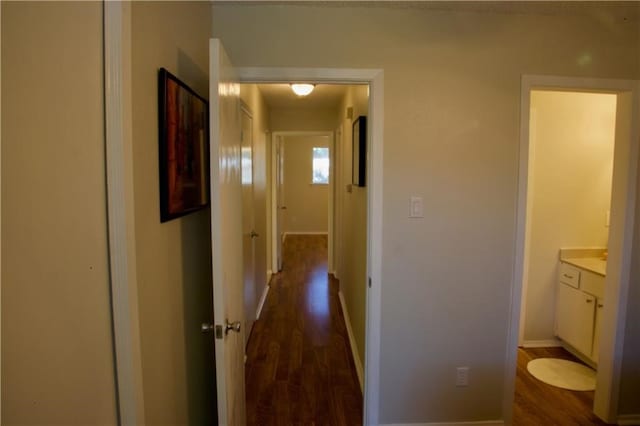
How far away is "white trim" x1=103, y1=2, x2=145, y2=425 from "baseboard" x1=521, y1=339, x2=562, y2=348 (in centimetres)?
323

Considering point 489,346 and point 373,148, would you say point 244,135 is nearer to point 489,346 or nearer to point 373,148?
point 373,148

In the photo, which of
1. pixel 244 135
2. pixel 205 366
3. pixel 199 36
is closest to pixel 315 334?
pixel 205 366

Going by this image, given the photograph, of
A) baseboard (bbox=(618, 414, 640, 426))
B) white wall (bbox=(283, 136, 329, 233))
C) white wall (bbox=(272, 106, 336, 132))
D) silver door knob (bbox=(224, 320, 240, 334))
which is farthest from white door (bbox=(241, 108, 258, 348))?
white wall (bbox=(283, 136, 329, 233))

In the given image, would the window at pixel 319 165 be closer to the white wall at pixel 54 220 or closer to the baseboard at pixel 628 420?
the baseboard at pixel 628 420

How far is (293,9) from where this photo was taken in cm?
187

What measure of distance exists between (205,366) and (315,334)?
5.66ft

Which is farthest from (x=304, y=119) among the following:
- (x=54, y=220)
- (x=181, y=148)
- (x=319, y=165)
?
(x=54, y=220)

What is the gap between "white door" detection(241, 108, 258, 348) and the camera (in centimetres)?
293

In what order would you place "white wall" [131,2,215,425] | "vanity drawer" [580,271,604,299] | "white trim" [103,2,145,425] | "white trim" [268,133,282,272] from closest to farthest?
"white trim" [103,2,145,425], "white wall" [131,2,215,425], "vanity drawer" [580,271,604,299], "white trim" [268,133,282,272]

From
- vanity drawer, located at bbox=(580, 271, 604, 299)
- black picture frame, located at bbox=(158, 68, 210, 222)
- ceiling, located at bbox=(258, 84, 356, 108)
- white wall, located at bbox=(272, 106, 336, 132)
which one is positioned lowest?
vanity drawer, located at bbox=(580, 271, 604, 299)

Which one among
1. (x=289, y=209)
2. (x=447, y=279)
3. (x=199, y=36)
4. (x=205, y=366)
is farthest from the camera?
(x=289, y=209)

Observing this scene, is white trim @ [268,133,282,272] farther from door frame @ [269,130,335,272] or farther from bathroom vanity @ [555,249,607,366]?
bathroom vanity @ [555,249,607,366]

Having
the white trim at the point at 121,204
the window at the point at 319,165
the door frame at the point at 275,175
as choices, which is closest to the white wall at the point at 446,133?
the white trim at the point at 121,204

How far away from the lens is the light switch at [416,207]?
1992mm
